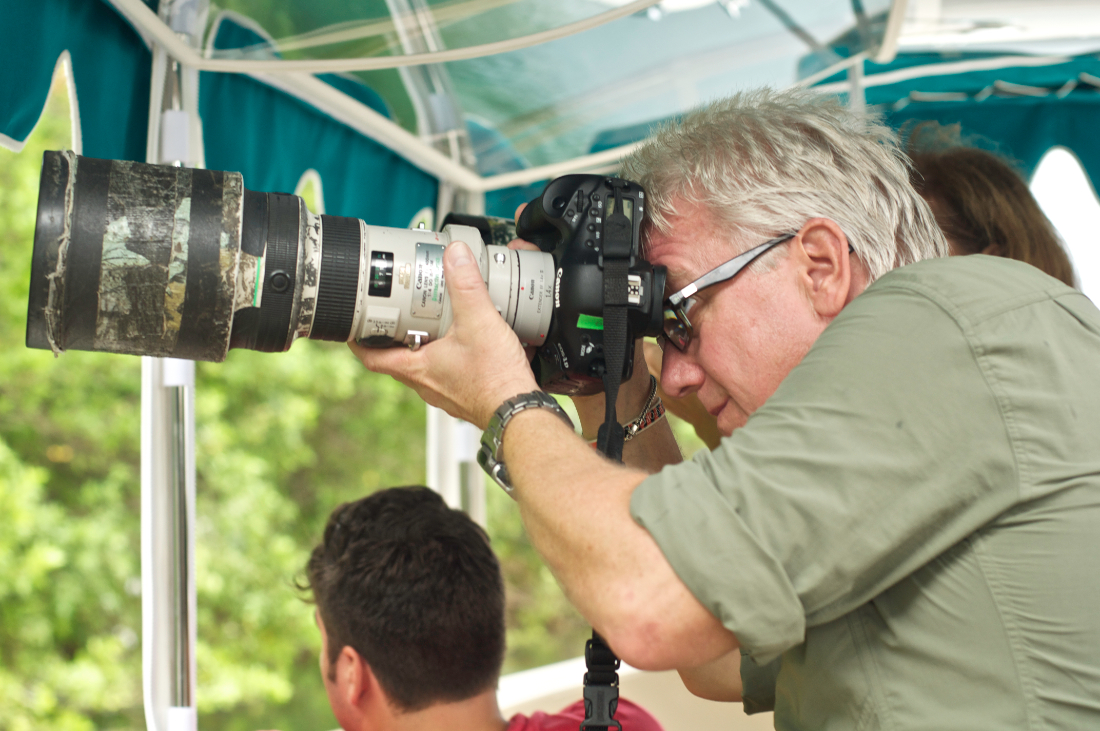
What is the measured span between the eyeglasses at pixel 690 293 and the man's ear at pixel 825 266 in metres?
0.02

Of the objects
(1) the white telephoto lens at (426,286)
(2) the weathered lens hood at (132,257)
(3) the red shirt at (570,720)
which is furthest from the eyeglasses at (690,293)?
(3) the red shirt at (570,720)

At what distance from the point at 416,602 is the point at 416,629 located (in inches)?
1.8

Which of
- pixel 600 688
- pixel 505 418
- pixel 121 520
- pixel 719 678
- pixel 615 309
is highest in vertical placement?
pixel 615 309

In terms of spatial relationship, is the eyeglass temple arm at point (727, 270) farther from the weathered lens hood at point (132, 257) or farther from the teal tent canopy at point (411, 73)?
the teal tent canopy at point (411, 73)

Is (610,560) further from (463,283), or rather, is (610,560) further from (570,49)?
(570,49)

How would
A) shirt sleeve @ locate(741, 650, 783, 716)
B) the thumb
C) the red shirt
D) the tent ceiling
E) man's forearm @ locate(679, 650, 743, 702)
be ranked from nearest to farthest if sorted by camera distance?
the thumb
shirt sleeve @ locate(741, 650, 783, 716)
man's forearm @ locate(679, 650, 743, 702)
the red shirt
the tent ceiling

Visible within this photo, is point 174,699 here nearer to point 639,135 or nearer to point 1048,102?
point 639,135

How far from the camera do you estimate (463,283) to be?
3.51 ft

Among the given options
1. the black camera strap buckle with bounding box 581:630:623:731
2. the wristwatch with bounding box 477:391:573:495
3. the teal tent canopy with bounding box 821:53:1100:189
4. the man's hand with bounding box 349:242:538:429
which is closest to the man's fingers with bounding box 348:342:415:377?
the man's hand with bounding box 349:242:538:429

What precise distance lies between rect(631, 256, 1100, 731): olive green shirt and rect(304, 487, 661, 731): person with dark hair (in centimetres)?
85

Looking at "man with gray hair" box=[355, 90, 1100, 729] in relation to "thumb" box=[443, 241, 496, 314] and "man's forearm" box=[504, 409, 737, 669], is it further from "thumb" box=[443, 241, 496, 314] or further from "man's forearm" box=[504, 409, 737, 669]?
"thumb" box=[443, 241, 496, 314]

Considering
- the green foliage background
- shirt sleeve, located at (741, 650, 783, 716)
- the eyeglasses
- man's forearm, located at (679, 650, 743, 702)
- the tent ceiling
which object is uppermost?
the tent ceiling

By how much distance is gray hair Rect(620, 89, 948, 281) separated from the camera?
1.03 m

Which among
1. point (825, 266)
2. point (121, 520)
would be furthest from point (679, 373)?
point (121, 520)
